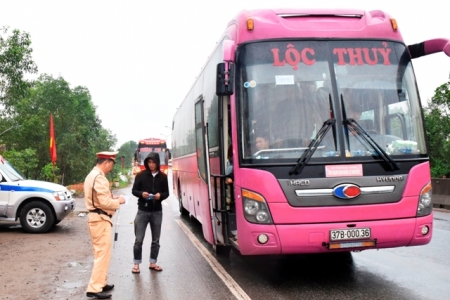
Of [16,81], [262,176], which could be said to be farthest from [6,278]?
[16,81]

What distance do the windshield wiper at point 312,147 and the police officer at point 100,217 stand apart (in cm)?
235

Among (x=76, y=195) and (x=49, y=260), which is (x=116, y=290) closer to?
(x=49, y=260)

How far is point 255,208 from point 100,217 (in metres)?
2.02

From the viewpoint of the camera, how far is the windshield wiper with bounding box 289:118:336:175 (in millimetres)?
6309

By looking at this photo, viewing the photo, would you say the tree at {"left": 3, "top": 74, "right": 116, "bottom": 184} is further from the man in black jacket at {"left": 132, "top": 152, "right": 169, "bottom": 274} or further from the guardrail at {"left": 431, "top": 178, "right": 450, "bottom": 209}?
the man in black jacket at {"left": 132, "top": 152, "right": 169, "bottom": 274}

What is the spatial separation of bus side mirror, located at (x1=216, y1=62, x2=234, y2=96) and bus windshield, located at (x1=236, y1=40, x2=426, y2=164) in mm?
189

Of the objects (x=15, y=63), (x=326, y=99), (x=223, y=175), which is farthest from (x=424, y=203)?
(x=15, y=63)

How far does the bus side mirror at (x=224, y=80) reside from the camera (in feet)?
21.4

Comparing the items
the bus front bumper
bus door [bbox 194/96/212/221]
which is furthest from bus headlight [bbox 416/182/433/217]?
bus door [bbox 194/96/212/221]

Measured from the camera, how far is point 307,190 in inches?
249

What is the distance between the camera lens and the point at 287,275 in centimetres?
775

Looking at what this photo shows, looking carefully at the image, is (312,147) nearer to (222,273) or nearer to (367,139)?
(367,139)

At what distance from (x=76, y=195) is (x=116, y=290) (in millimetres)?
21209

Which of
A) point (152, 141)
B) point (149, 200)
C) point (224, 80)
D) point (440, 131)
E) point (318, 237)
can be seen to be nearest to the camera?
point (318, 237)
